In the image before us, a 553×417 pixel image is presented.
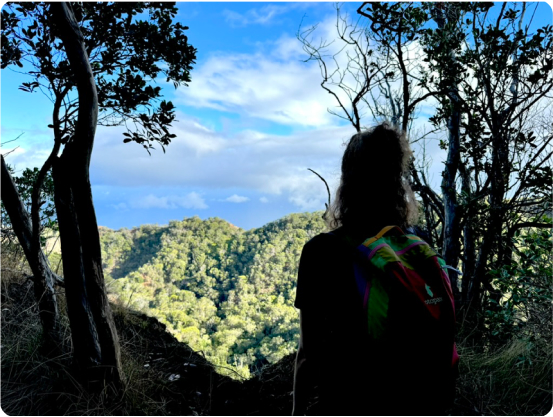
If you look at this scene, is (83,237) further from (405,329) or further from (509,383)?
(509,383)

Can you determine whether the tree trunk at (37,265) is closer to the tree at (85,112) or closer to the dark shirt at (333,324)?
the tree at (85,112)

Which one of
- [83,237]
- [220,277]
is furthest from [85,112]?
[220,277]

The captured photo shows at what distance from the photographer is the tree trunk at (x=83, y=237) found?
2.88 meters

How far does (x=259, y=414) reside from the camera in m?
3.58

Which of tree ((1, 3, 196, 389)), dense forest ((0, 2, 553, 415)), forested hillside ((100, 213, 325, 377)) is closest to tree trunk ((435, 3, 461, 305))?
dense forest ((0, 2, 553, 415))

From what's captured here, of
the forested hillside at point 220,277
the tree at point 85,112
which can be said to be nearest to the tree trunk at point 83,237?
the tree at point 85,112

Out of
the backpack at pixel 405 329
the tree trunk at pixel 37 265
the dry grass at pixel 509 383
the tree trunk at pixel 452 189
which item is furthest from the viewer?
the tree trunk at pixel 452 189

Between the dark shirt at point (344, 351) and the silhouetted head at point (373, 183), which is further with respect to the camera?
the silhouetted head at point (373, 183)

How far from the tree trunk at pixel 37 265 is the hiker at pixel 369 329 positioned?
9.31ft

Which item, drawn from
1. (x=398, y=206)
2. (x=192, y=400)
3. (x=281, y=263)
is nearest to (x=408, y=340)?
(x=398, y=206)

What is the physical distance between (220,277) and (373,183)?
93.9ft

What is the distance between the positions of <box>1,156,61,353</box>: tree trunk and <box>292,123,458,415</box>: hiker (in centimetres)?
284

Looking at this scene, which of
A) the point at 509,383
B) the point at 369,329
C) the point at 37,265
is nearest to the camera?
the point at 369,329

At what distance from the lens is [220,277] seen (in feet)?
96.9
